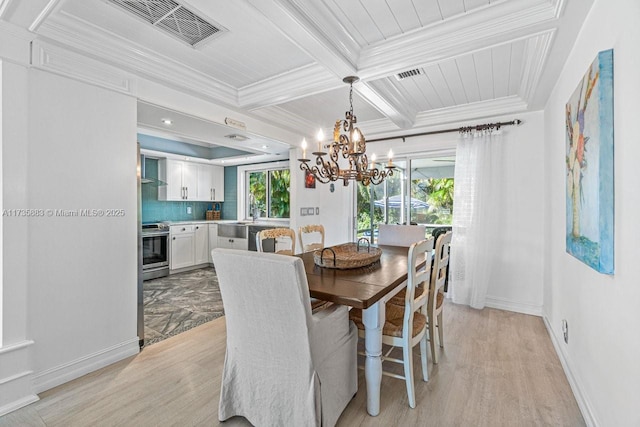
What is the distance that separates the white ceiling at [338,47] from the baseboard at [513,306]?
2213 mm

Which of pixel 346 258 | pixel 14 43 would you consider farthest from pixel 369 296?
pixel 14 43

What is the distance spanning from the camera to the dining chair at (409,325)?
1833 mm

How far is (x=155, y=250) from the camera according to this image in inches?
197

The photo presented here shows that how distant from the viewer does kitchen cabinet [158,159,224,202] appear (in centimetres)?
554

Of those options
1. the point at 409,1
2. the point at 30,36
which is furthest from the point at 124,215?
the point at 409,1

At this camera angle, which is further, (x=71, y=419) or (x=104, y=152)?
(x=104, y=152)

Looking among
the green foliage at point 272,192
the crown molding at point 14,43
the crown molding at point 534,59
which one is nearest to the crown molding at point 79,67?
the crown molding at point 14,43

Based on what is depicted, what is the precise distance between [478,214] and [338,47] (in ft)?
8.47

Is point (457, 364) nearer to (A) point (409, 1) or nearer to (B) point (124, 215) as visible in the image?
(A) point (409, 1)

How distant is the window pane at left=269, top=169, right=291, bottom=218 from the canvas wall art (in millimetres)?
4653

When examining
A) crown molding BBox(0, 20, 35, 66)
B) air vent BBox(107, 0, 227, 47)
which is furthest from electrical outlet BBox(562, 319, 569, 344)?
crown molding BBox(0, 20, 35, 66)

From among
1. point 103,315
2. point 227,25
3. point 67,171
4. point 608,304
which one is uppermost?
point 227,25

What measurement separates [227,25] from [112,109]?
1111 millimetres

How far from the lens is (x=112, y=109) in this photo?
7.79 ft
